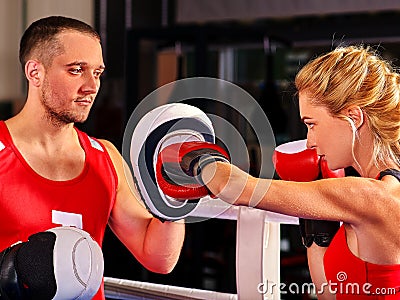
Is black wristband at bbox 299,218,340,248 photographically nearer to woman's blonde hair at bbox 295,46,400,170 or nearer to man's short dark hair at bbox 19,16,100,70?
woman's blonde hair at bbox 295,46,400,170

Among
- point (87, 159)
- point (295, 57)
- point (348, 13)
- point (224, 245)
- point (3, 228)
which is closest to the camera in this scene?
point (3, 228)

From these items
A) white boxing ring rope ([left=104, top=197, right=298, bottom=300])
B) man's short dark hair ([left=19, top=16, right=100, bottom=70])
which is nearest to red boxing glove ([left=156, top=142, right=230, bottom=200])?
white boxing ring rope ([left=104, top=197, right=298, bottom=300])

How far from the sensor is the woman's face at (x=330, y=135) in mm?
1456

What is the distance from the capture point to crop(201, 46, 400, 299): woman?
1402mm

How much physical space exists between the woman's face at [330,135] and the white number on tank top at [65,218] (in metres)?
0.60

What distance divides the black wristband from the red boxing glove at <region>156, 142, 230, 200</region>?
0.26 metres

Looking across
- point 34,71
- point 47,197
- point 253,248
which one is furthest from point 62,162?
point 253,248

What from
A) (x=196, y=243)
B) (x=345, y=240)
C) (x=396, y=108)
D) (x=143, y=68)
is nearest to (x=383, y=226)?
(x=345, y=240)

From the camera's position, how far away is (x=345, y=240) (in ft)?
4.89

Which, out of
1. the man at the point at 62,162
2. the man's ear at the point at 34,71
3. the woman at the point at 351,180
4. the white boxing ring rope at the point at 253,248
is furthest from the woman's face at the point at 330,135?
A: the man's ear at the point at 34,71

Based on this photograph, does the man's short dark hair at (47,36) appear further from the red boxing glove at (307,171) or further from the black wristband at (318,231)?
the black wristband at (318,231)

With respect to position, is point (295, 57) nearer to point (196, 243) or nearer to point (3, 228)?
point (196, 243)

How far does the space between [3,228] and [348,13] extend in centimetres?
361

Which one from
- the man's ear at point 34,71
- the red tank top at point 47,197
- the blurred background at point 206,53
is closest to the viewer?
the red tank top at point 47,197
